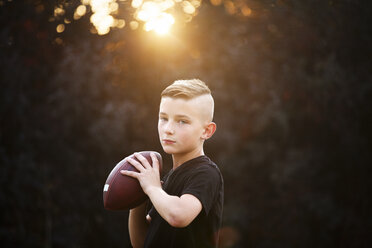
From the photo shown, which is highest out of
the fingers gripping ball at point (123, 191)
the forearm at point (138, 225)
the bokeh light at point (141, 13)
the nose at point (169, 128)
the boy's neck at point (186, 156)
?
the bokeh light at point (141, 13)

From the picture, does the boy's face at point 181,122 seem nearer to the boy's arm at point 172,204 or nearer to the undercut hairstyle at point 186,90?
the undercut hairstyle at point 186,90

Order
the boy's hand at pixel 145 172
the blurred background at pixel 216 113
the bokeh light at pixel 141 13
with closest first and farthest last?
1. the boy's hand at pixel 145 172
2. the bokeh light at pixel 141 13
3. the blurred background at pixel 216 113

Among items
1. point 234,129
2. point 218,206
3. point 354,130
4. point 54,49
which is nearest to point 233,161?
point 234,129

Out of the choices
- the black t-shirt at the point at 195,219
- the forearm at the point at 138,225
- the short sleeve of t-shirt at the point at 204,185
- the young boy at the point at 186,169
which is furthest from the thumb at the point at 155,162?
the forearm at the point at 138,225

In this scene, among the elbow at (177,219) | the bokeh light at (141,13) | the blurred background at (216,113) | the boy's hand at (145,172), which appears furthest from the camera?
the blurred background at (216,113)

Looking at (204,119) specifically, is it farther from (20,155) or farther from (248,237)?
(248,237)

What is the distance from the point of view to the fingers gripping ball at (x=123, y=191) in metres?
2.43

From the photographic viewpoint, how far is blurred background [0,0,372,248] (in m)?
6.44

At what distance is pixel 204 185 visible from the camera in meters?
2.23

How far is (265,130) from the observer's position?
8.01 meters

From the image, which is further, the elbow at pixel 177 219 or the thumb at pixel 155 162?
the thumb at pixel 155 162

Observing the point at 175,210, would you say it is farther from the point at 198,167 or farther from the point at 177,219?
the point at 198,167

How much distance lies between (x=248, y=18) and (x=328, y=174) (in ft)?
10.7

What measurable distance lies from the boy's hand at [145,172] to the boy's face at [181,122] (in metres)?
0.14
